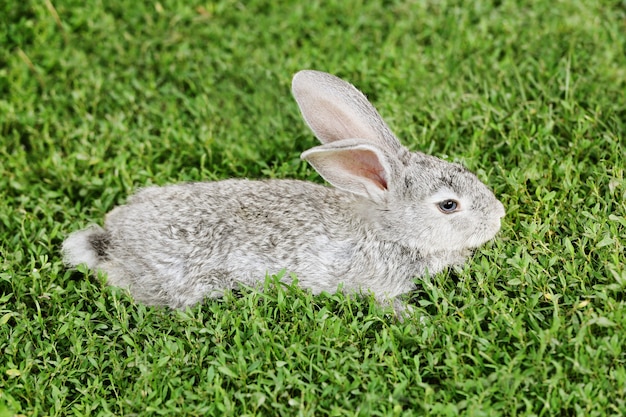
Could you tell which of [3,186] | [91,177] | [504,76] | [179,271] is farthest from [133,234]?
[504,76]

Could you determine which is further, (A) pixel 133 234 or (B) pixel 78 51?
(B) pixel 78 51

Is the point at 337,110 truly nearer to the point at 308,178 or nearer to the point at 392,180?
the point at 392,180

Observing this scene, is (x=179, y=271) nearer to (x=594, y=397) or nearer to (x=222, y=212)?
(x=222, y=212)

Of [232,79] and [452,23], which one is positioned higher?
[452,23]

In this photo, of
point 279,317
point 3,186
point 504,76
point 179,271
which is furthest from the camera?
point 504,76

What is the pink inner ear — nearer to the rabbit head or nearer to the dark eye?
the rabbit head

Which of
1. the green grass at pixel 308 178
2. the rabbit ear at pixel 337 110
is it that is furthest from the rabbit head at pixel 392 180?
the green grass at pixel 308 178

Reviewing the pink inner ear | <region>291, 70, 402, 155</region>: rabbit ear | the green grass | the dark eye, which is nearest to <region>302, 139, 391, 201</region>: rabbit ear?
→ the pink inner ear
